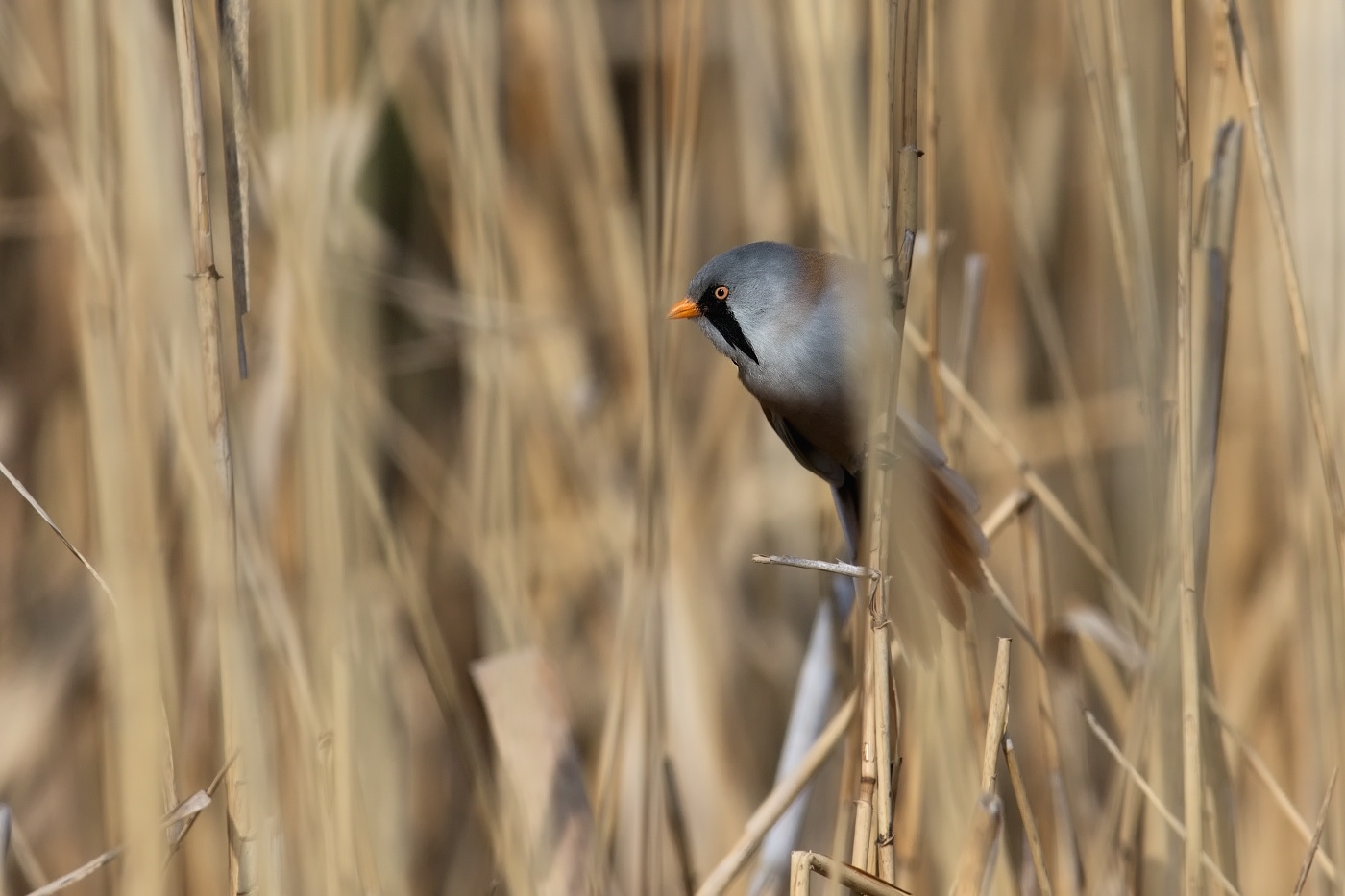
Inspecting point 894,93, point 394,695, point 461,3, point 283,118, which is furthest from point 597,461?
point 894,93

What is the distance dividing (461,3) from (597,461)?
0.89m

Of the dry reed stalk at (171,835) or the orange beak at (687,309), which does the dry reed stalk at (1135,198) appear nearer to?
the orange beak at (687,309)

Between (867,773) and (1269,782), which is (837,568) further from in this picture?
(1269,782)

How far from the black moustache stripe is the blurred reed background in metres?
0.07

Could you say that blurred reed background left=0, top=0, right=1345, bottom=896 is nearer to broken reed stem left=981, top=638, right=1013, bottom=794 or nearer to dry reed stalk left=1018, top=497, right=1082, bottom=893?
dry reed stalk left=1018, top=497, right=1082, bottom=893

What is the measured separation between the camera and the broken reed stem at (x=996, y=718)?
0.94 metres

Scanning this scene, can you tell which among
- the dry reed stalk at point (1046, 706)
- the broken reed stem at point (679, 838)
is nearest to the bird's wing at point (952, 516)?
the dry reed stalk at point (1046, 706)

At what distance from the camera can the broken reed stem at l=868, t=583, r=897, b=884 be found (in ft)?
3.02

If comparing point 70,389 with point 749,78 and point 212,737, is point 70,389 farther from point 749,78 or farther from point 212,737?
point 749,78

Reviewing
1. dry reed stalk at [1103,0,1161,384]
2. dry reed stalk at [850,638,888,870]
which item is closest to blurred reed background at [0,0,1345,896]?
dry reed stalk at [1103,0,1161,384]

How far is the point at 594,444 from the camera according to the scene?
6.72 feet

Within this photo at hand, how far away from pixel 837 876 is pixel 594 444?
1.20 m

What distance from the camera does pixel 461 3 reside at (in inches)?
50.1

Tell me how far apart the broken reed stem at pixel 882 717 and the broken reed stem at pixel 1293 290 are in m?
0.43
